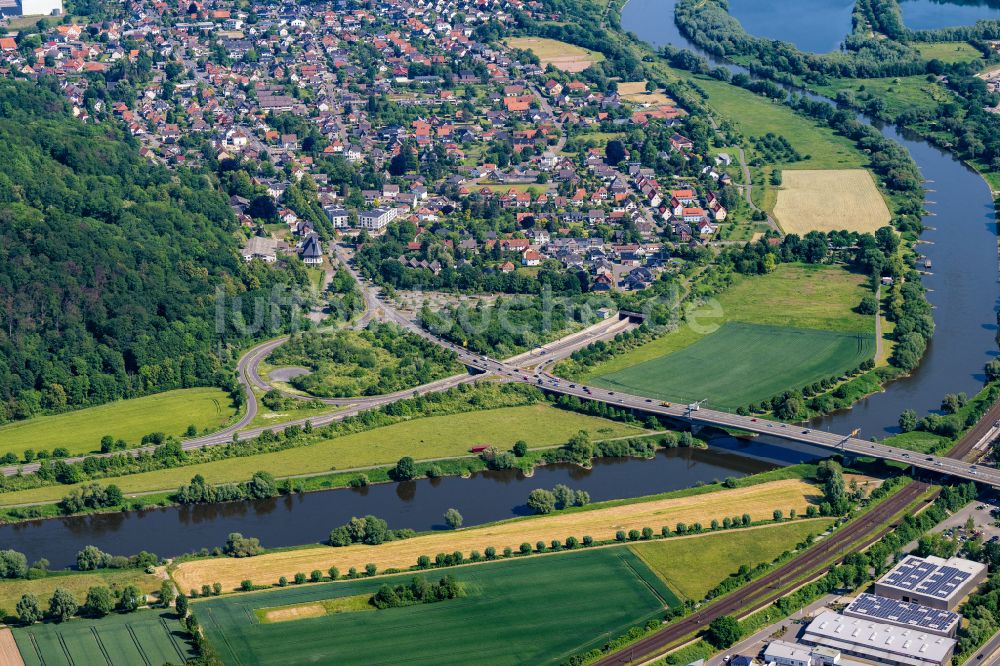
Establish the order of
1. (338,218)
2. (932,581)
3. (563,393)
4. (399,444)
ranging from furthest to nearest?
(338,218), (563,393), (399,444), (932,581)

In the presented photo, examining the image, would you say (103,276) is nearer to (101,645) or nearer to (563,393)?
(563,393)

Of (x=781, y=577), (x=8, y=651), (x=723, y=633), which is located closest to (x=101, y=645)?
(x=8, y=651)

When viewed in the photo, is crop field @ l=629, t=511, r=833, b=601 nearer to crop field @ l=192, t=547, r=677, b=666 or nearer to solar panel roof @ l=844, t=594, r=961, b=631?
crop field @ l=192, t=547, r=677, b=666

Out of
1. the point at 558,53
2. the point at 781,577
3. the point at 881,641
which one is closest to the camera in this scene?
the point at 881,641

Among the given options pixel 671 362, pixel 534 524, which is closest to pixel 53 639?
pixel 534 524

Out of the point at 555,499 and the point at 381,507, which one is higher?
Result: the point at 555,499

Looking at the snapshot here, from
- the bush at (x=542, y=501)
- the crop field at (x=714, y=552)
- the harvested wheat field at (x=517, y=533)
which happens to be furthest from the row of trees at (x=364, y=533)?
the crop field at (x=714, y=552)
